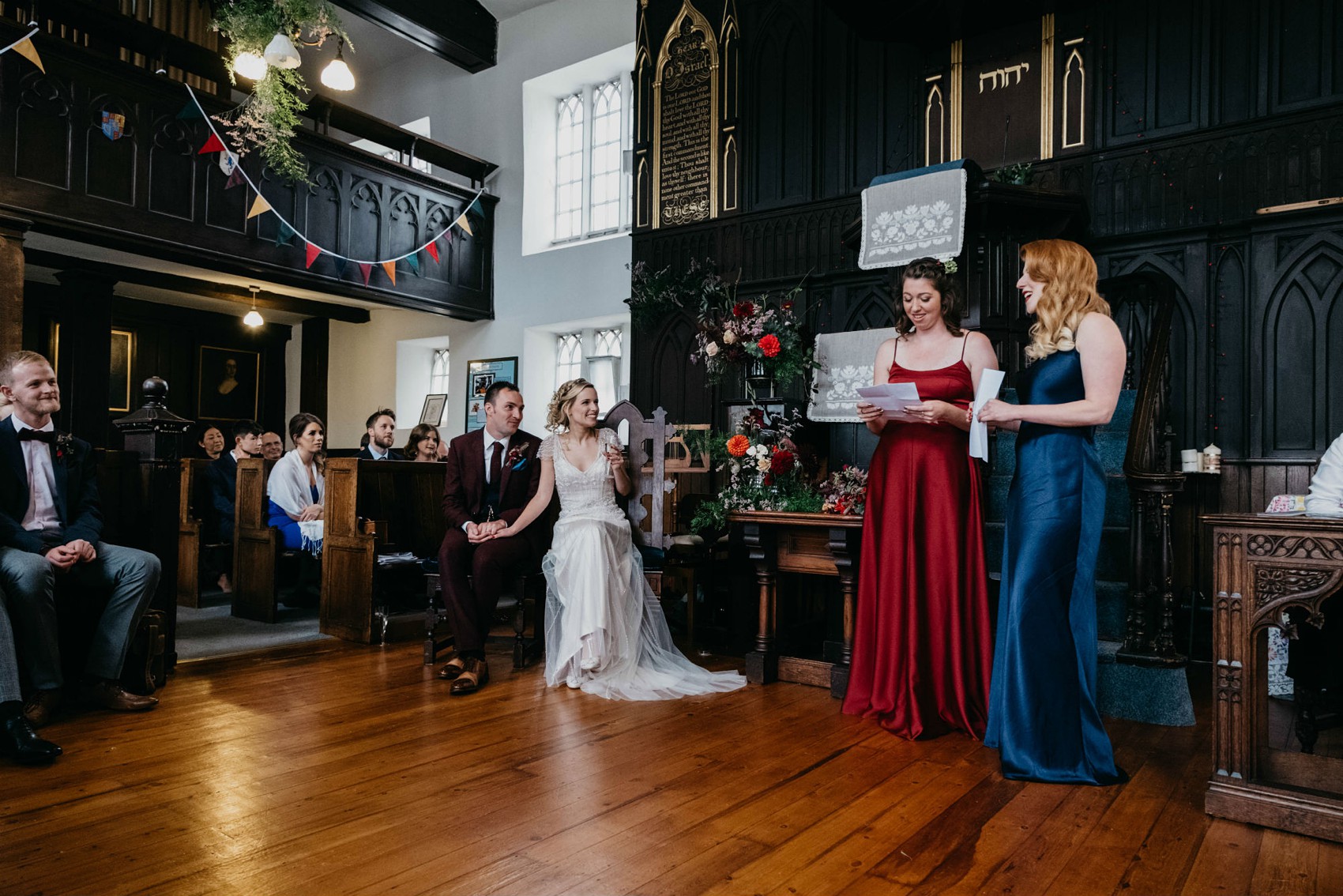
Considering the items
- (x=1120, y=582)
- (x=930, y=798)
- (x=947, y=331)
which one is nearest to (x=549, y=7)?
(x=947, y=331)

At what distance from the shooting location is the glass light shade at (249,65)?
6.90 metres

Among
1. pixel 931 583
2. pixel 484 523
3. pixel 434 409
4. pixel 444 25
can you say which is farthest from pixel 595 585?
pixel 444 25

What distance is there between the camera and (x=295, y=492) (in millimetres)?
6035

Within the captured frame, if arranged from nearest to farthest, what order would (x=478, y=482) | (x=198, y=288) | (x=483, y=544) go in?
(x=483, y=544), (x=478, y=482), (x=198, y=288)

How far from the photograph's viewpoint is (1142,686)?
3.53 meters

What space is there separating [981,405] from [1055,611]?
742 millimetres

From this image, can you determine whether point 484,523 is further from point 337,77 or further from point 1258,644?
point 337,77

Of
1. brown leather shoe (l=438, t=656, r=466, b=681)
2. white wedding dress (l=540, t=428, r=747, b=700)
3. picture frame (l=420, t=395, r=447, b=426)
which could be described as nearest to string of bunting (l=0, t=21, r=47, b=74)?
white wedding dress (l=540, t=428, r=747, b=700)

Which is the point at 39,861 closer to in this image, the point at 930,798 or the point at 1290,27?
the point at 930,798

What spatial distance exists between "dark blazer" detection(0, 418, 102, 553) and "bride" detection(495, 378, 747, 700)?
1.84 metres

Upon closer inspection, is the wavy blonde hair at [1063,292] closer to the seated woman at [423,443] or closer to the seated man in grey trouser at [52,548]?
the seated man in grey trouser at [52,548]

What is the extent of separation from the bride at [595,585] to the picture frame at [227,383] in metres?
8.21

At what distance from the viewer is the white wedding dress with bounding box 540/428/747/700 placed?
402 centimetres

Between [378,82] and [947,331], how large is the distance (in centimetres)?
1001
